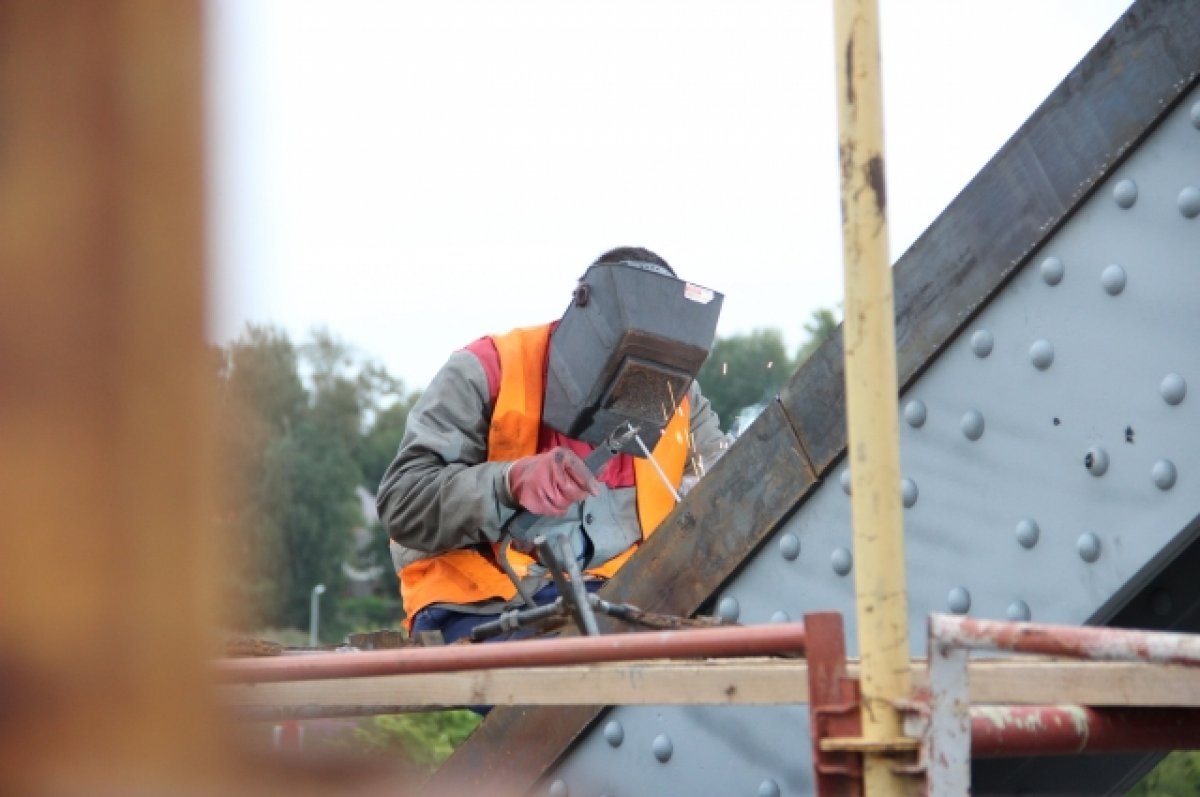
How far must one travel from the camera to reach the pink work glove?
12.9 ft

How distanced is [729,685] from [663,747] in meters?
0.88

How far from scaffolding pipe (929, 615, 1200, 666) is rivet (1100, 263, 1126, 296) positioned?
3.16 feet

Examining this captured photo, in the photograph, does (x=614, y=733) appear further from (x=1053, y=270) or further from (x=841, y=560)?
(x=1053, y=270)

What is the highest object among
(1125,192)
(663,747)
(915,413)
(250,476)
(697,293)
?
(697,293)

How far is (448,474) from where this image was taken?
13.4 ft

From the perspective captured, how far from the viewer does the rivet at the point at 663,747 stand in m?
2.83

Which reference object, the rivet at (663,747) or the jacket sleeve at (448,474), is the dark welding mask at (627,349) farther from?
the rivet at (663,747)

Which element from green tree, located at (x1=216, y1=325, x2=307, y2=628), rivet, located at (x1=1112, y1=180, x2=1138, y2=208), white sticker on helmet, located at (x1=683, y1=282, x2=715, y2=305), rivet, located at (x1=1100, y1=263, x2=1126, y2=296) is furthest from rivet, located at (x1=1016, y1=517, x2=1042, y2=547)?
green tree, located at (x1=216, y1=325, x2=307, y2=628)

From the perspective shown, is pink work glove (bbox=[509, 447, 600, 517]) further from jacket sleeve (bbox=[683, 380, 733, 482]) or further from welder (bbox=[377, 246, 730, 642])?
jacket sleeve (bbox=[683, 380, 733, 482])

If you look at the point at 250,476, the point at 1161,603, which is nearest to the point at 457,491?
the point at 1161,603

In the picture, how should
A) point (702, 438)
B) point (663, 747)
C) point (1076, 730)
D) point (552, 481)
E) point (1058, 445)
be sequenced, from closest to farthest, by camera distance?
point (1076, 730)
point (1058, 445)
point (663, 747)
point (552, 481)
point (702, 438)

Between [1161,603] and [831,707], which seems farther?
[1161,603]

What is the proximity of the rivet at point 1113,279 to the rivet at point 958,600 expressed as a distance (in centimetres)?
54

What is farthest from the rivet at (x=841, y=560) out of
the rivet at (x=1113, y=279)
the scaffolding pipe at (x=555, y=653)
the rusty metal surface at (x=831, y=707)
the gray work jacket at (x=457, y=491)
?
the gray work jacket at (x=457, y=491)
